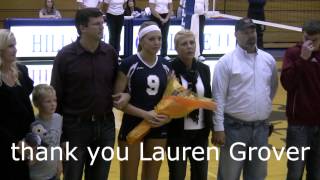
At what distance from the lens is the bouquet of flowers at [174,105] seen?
497 centimetres

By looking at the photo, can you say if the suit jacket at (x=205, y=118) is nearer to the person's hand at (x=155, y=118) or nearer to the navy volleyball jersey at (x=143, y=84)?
the navy volleyball jersey at (x=143, y=84)

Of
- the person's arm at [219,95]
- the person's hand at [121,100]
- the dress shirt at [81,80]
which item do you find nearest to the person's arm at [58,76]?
the dress shirt at [81,80]

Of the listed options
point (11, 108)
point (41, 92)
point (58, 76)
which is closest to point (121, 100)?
point (58, 76)

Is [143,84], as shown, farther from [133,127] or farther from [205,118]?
[205,118]

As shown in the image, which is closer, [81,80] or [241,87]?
[81,80]

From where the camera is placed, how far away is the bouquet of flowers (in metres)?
4.97

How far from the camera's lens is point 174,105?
4.97 meters

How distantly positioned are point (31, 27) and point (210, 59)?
148 inches

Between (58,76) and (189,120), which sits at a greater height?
(58,76)

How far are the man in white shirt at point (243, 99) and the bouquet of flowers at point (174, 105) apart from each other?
313 mm

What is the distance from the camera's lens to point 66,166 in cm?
511

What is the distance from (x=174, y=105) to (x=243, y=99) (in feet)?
2.32

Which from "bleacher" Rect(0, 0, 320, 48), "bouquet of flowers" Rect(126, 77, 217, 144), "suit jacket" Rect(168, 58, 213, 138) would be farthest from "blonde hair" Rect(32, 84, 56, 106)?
"bleacher" Rect(0, 0, 320, 48)

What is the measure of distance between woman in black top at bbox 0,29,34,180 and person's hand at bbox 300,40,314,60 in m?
2.42
